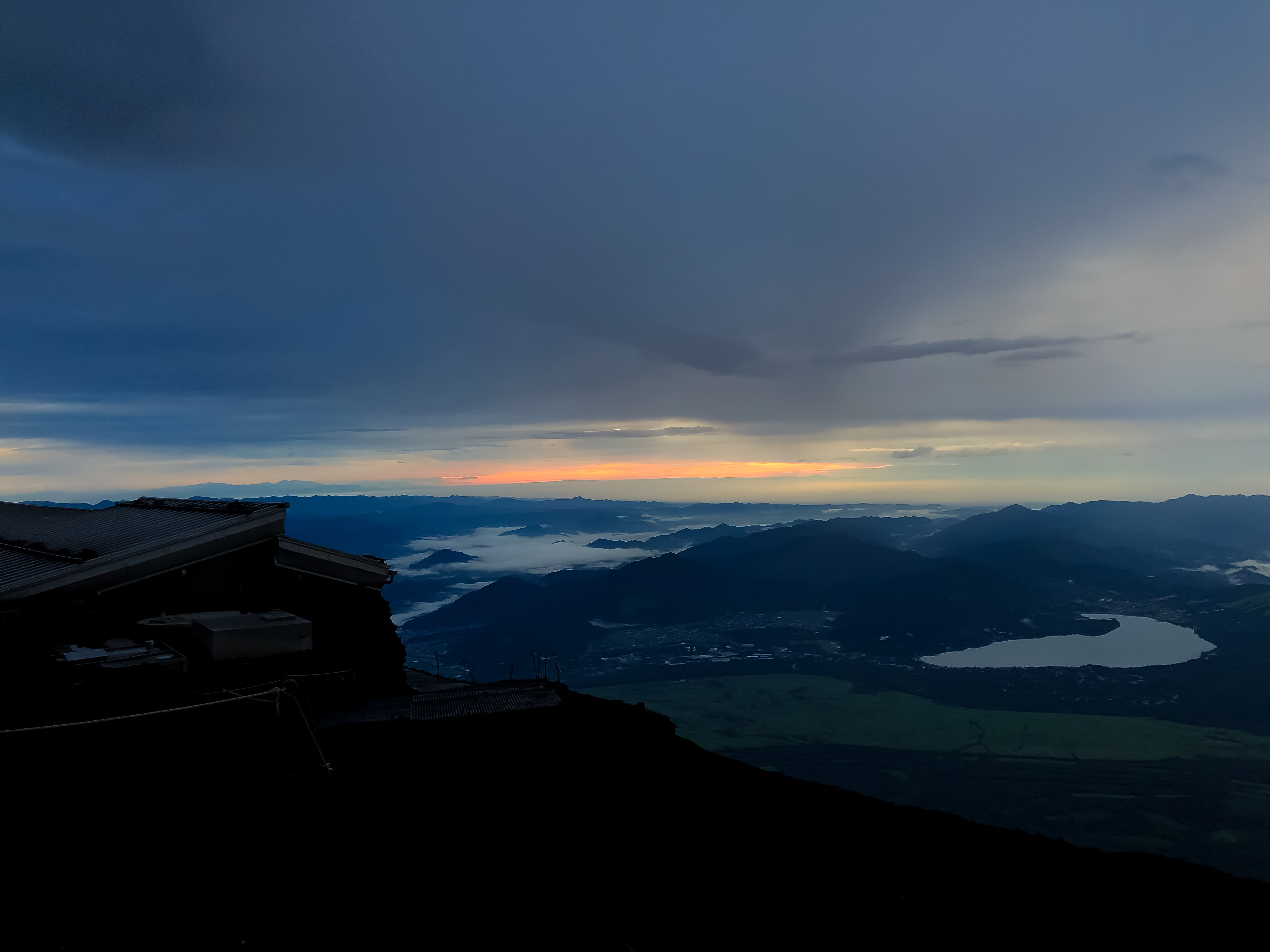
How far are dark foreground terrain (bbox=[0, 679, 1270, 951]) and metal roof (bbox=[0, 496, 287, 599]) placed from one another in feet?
38.2

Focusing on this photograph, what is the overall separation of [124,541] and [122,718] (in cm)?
2098

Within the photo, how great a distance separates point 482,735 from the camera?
62.0 feet

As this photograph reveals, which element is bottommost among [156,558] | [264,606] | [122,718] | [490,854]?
[490,854]

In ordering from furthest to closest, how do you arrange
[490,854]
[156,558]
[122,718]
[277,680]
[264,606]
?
[264,606] < [156,558] < [277,680] < [490,854] < [122,718]

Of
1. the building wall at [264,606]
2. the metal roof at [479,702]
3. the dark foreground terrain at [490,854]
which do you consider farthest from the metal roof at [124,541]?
the dark foreground terrain at [490,854]

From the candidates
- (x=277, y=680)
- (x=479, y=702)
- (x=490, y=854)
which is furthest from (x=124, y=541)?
(x=490, y=854)

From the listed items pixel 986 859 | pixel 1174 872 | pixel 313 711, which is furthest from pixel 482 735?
pixel 1174 872

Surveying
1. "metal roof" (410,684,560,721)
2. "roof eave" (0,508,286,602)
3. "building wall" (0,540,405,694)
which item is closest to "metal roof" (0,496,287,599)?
"roof eave" (0,508,286,602)

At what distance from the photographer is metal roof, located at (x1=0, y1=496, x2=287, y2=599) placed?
23.7 m

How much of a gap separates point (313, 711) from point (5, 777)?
28.4ft

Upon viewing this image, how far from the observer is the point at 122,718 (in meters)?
11.0

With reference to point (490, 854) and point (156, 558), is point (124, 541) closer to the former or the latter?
point (156, 558)

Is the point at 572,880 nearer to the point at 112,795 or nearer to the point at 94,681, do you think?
the point at 112,795

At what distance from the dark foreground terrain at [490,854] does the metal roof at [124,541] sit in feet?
38.2
